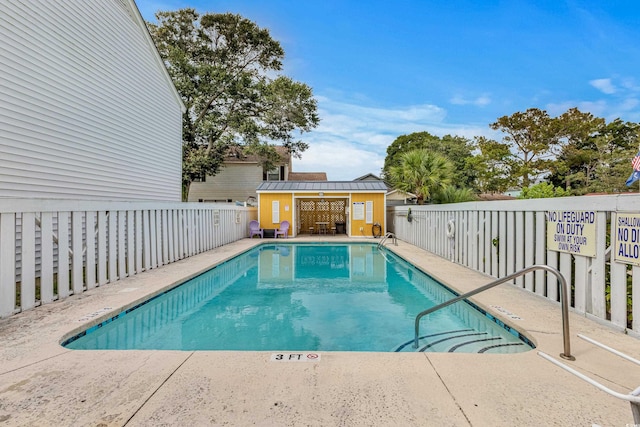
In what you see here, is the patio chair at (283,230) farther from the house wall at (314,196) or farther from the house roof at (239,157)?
the house roof at (239,157)

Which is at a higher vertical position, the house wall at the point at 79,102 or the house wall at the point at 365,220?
the house wall at the point at 79,102

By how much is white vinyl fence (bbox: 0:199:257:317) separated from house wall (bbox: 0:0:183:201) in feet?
5.14

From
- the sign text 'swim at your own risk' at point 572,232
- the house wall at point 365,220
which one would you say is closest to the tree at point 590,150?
the house wall at point 365,220

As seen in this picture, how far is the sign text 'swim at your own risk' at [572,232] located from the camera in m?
3.47

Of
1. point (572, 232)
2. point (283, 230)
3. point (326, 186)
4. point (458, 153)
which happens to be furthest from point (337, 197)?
point (458, 153)

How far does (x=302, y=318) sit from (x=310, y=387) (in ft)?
7.82

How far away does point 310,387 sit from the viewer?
2.16 meters

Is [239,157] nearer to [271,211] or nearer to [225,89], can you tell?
[225,89]

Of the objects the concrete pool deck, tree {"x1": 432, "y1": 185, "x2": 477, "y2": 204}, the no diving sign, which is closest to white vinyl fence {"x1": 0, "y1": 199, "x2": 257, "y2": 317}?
the concrete pool deck

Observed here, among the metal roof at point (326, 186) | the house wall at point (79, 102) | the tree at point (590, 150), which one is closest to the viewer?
the house wall at point (79, 102)

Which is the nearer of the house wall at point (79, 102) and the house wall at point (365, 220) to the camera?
the house wall at point (79, 102)

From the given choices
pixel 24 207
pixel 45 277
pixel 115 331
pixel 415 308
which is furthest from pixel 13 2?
pixel 415 308

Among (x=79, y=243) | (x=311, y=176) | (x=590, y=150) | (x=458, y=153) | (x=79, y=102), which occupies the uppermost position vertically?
(x=458, y=153)

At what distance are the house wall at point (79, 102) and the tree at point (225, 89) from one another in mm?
7511
